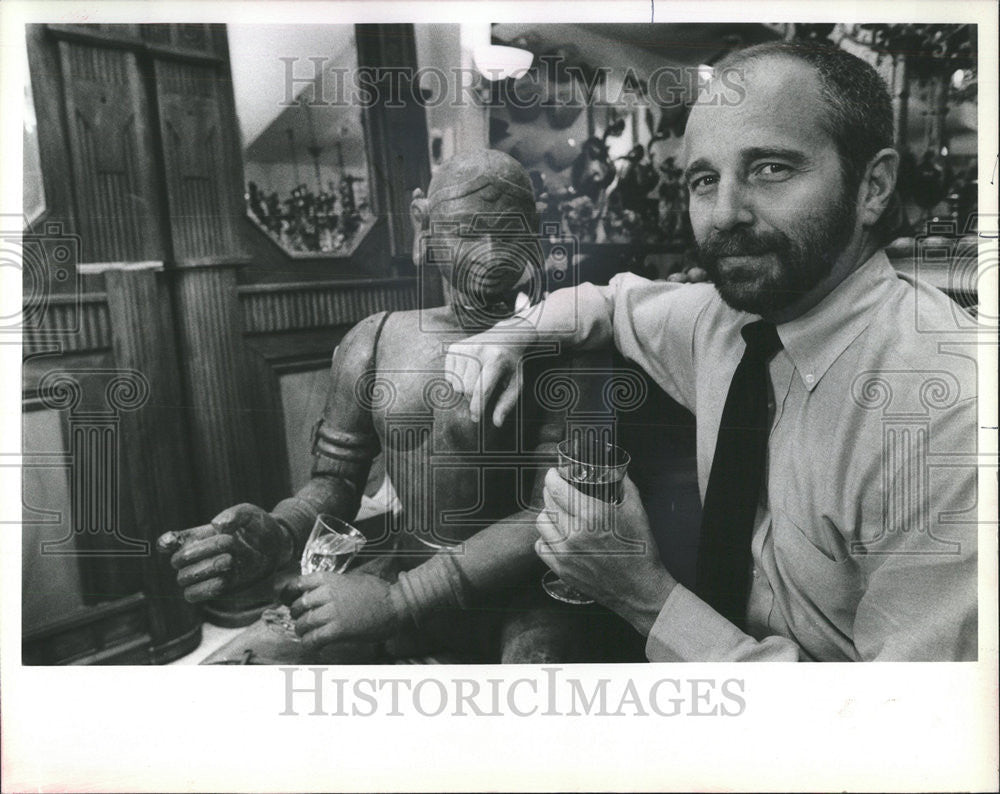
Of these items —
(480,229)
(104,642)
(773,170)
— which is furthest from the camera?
(104,642)

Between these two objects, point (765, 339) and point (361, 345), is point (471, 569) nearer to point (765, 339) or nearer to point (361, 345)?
point (361, 345)

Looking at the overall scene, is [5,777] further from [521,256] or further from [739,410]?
[739,410]

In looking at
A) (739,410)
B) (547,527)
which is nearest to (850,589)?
(739,410)

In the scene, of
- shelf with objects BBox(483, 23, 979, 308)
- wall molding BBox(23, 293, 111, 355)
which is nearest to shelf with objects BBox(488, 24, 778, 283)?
shelf with objects BBox(483, 23, 979, 308)

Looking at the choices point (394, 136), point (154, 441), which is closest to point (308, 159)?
point (394, 136)

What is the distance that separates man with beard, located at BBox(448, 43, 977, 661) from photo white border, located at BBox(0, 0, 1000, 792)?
17 cm

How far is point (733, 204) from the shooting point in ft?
8.05

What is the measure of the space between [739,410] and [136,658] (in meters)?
2.02

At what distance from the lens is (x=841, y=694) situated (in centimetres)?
259

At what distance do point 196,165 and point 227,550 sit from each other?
1.18 meters

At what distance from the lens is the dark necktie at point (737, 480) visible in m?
2.51

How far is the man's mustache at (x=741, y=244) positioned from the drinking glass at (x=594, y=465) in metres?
0.65

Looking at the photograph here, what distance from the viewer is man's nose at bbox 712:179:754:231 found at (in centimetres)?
245

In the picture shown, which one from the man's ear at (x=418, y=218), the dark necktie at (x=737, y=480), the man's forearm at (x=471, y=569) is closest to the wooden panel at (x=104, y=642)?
the man's forearm at (x=471, y=569)
